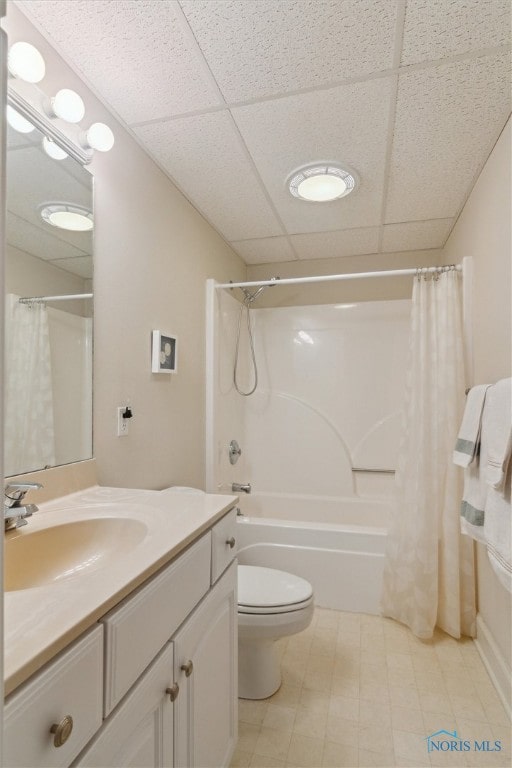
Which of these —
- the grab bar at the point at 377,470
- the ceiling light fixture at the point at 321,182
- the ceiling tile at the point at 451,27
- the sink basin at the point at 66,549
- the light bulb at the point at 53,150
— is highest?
the ceiling tile at the point at 451,27

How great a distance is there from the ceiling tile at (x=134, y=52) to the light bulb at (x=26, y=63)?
6.5 inches

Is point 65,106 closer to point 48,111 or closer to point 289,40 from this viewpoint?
point 48,111

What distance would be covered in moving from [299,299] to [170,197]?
1482 mm

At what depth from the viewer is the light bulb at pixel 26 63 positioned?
105 centimetres

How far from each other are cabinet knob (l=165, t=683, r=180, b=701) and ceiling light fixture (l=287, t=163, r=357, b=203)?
2.01 meters

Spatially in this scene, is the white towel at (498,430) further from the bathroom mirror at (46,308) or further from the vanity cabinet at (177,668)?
the bathroom mirror at (46,308)

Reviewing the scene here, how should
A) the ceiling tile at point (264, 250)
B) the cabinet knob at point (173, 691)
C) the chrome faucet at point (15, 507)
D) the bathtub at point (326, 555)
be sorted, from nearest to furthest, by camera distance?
the cabinet knob at point (173, 691), the chrome faucet at point (15, 507), the bathtub at point (326, 555), the ceiling tile at point (264, 250)

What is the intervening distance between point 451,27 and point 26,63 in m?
1.25

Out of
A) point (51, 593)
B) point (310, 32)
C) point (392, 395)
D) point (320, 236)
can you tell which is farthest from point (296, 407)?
point (51, 593)

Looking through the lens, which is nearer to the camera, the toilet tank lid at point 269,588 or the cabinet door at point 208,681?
the cabinet door at point 208,681

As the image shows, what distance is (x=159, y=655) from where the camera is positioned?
789 mm

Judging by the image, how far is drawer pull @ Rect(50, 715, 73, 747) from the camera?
0.52 meters

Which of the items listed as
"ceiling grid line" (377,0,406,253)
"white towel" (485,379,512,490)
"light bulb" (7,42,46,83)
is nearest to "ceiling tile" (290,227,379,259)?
"ceiling grid line" (377,0,406,253)

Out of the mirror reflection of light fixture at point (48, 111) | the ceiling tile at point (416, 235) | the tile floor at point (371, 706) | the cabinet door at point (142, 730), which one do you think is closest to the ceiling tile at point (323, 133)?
the ceiling tile at point (416, 235)
